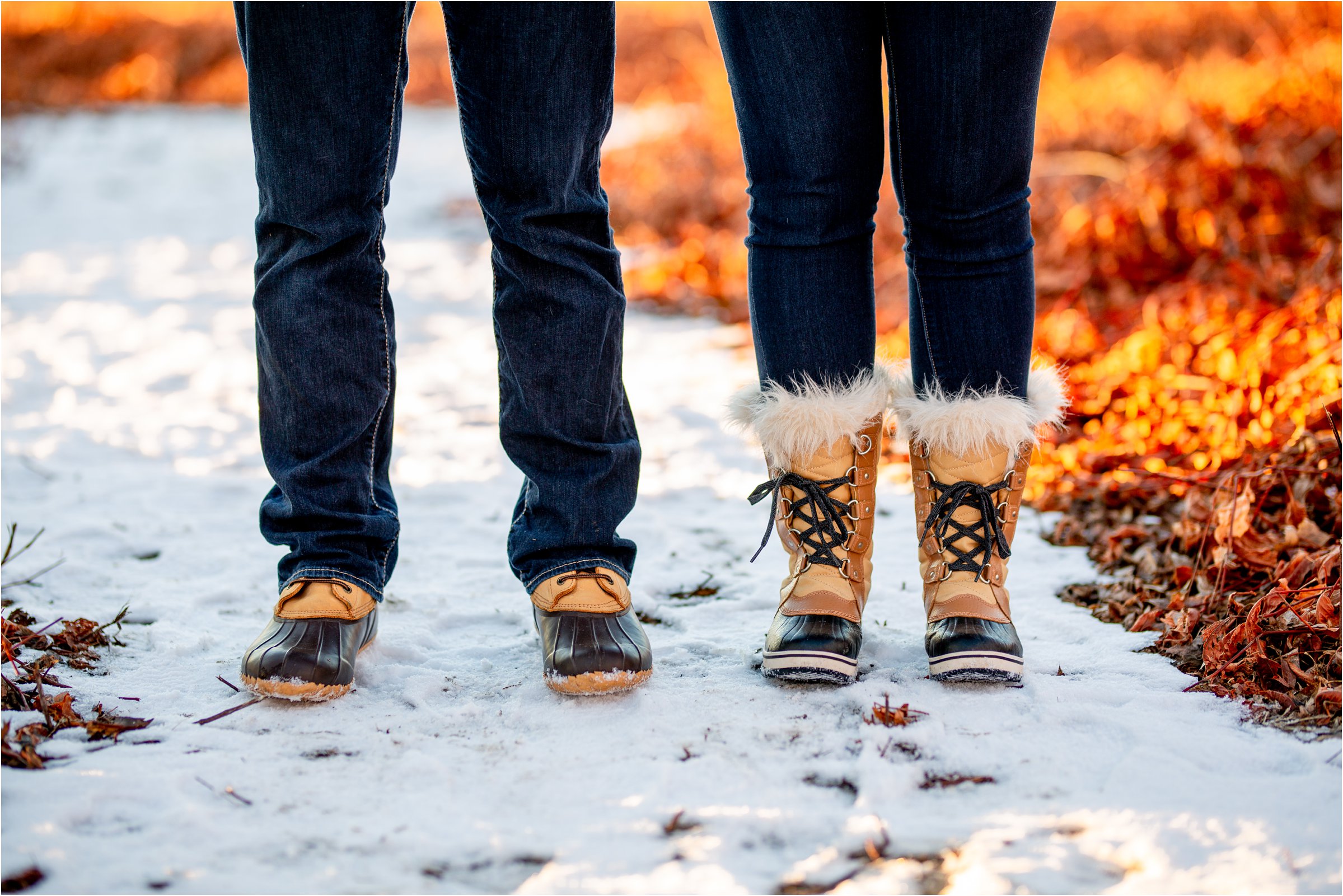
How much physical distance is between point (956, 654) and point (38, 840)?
1.18 metres

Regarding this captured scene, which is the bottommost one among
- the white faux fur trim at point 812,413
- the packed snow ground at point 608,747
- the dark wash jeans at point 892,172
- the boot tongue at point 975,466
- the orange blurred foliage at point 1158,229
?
the packed snow ground at point 608,747

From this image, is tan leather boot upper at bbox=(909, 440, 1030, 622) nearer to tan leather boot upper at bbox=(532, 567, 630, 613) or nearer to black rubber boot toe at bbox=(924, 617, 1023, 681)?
black rubber boot toe at bbox=(924, 617, 1023, 681)

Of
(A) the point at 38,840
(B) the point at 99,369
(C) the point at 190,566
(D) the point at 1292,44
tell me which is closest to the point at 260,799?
(A) the point at 38,840

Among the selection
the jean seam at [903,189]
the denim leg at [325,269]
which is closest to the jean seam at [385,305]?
the denim leg at [325,269]

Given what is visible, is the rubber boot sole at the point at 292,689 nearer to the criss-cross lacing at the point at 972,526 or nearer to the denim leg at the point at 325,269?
the denim leg at the point at 325,269

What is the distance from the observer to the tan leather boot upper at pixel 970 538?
4.98ft

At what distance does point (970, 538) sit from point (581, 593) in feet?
1.94

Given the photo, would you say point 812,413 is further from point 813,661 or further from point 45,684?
point 45,684

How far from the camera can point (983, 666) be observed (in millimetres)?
1469

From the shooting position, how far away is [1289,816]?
1.14 meters

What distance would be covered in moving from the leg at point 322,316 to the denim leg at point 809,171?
0.49 metres

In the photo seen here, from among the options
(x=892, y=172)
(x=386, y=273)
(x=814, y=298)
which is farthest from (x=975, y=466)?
(x=386, y=273)

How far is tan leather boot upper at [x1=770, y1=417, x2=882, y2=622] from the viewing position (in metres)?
1.54

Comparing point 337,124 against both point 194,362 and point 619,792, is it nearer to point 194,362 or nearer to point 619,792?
point 619,792
